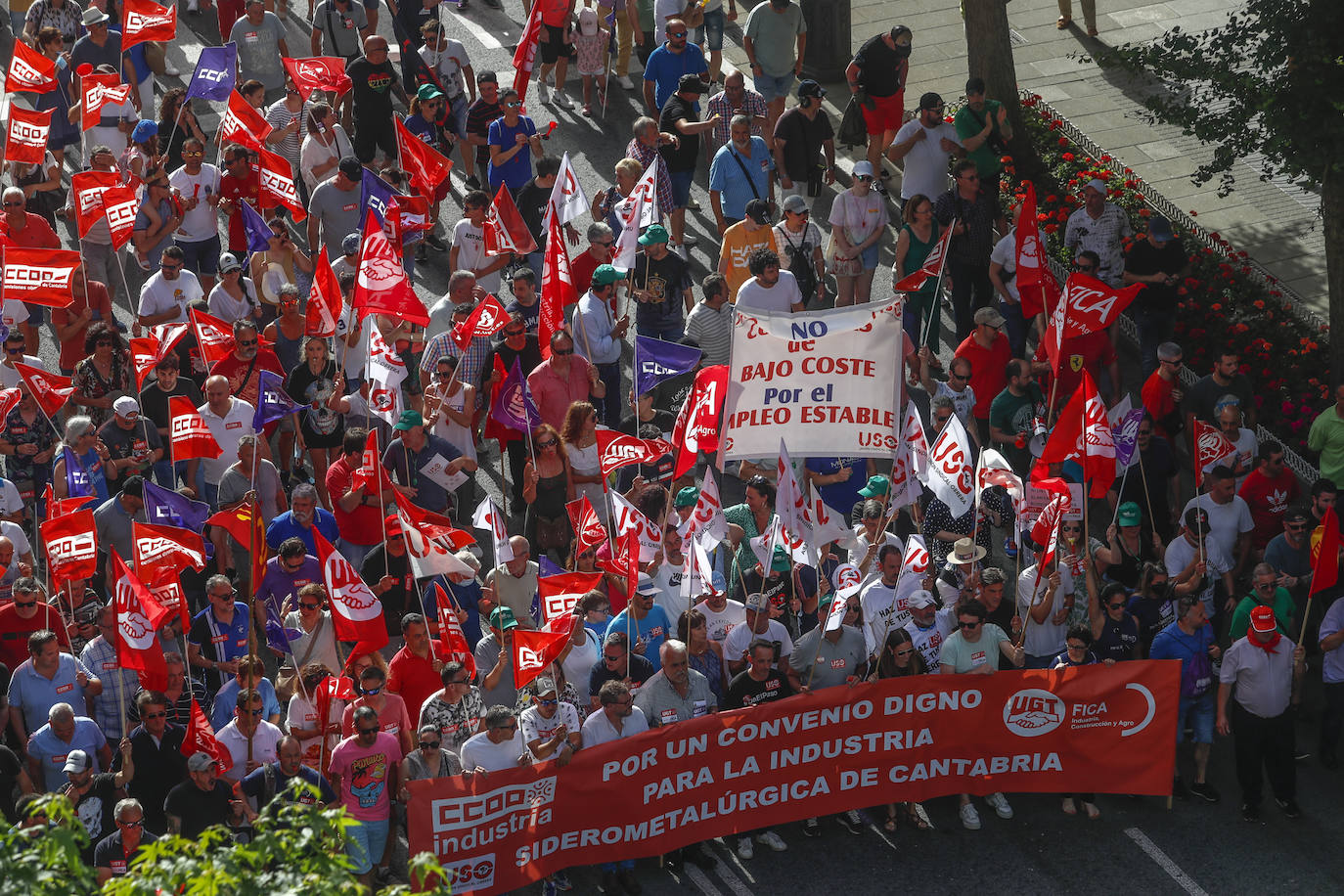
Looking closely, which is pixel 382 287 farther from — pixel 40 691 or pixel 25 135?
pixel 25 135

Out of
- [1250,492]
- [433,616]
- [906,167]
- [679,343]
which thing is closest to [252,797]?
[433,616]

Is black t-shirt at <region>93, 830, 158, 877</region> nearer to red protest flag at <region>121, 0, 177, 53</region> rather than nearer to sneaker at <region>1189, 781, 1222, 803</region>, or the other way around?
sneaker at <region>1189, 781, 1222, 803</region>

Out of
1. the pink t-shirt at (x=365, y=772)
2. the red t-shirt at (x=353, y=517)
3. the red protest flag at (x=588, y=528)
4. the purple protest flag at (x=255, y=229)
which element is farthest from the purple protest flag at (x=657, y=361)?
the pink t-shirt at (x=365, y=772)

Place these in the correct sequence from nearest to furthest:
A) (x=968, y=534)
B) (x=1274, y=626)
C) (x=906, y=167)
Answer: (x=1274, y=626), (x=968, y=534), (x=906, y=167)

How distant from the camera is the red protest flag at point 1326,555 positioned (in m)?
15.0

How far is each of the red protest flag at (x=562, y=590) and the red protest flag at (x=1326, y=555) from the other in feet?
17.3

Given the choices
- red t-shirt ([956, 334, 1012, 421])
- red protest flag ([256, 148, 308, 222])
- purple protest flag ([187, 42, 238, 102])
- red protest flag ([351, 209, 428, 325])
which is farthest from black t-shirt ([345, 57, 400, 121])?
red t-shirt ([956, 334, 1012, 421])

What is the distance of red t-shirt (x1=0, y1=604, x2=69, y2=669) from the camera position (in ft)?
47.9

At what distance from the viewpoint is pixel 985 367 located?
17.5 meters

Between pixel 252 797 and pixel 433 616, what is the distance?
6.42 ft

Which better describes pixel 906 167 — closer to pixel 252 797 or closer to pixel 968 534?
pixel 968 534

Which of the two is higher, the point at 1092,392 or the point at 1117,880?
the point at 1092,392

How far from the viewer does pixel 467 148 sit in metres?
21.2

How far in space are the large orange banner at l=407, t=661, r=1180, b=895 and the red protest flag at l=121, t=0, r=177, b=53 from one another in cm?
991
